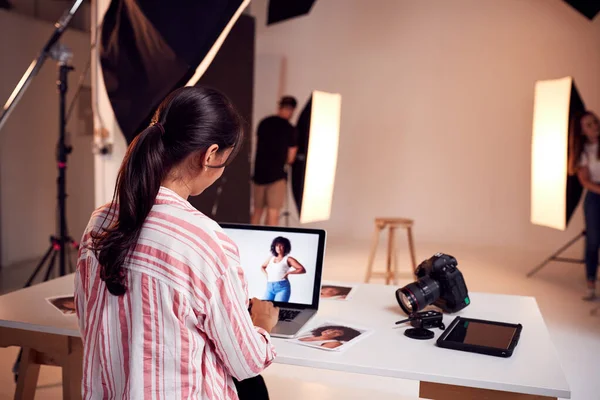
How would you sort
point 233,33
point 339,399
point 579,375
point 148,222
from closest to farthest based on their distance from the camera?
point 148,222, point 339,399, point 579,375, point 233,33

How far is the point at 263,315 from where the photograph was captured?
A: 4.53 ft

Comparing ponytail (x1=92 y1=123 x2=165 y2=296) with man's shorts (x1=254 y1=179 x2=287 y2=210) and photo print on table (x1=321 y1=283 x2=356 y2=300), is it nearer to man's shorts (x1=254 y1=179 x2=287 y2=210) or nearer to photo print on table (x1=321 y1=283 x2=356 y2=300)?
photo print on table (x1=321 y1=283 x2=356 y2=300)

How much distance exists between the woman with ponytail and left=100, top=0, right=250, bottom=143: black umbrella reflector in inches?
73.7

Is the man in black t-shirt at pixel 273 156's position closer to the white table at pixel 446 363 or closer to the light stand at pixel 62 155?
the light stand at pixel 62 155

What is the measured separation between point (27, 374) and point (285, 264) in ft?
3.19

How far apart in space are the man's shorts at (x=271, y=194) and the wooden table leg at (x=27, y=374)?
376 cm

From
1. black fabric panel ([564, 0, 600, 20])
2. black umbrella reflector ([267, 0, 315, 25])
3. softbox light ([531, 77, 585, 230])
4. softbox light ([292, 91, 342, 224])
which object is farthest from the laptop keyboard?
black umbrella reflector ([267, 0, 315, 25])

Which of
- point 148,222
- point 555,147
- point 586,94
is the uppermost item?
point 586,94

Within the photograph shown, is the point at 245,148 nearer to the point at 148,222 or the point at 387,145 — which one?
the point at 387,145

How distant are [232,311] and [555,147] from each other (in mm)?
3672

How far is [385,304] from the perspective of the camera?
1885mm

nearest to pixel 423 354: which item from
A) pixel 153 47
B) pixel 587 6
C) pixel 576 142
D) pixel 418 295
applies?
pixel 418 295

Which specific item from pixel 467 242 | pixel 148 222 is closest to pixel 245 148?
pixel 467 242

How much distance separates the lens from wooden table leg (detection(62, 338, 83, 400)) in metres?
1.78
